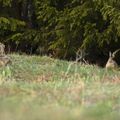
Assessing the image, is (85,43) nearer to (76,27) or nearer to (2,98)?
(76,27)

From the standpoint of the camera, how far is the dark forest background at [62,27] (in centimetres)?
1972

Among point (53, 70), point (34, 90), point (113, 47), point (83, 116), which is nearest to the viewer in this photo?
point (83, 116)

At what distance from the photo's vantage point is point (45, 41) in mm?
22609

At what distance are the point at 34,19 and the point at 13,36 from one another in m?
2.29

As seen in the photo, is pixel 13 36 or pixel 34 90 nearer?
pixel 34 90

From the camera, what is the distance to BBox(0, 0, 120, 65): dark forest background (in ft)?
64.7

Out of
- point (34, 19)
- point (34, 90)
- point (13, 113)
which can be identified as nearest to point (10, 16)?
point (34, 19)

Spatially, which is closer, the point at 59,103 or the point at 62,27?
the point at 59,103

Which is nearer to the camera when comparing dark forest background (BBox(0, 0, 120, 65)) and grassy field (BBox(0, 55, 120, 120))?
grassy field (BBox(0, 55, 120, 120))

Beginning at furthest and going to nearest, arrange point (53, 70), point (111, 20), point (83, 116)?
point (111, 20), point (53, 70), point (83, 116)

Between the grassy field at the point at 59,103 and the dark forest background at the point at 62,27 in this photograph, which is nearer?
the grassy field at the point at 59,103

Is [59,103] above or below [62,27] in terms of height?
above

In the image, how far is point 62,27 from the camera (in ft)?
70.1

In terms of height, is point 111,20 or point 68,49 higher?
point 111,20
